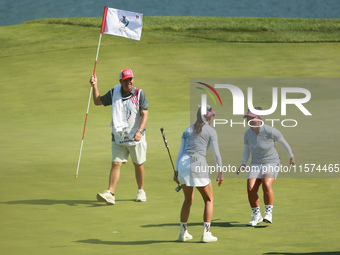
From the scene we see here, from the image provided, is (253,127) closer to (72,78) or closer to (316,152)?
(316,152)

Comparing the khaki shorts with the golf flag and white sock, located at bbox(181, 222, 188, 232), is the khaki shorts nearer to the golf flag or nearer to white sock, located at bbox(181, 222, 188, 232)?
the golf flag

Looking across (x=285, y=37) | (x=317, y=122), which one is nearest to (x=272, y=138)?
(x=317, y=122)

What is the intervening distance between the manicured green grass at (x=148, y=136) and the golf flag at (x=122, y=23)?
8.76 ft

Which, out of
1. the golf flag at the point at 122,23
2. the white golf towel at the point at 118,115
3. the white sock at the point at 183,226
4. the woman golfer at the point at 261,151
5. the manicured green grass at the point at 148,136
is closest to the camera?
the white sock at the point at 183,226

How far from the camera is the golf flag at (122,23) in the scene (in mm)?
14406

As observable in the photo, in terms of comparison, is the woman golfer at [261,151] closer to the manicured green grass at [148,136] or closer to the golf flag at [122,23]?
the manicured green grass at [148,136]

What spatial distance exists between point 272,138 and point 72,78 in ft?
63.1

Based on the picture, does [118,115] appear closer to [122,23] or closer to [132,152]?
[132,152]

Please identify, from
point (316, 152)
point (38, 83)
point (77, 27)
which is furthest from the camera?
point (77, 27)

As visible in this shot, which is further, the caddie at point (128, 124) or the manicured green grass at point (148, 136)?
the caddie at point (128, 124)

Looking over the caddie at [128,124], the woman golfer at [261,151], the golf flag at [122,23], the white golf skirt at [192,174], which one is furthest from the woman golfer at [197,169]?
the golf flag at [122,23]

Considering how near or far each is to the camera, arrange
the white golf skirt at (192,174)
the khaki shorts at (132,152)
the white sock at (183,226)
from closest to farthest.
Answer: the white golf skirt at (192,174) → the white sock at (183,226) → the khaki shorts at (132,152)

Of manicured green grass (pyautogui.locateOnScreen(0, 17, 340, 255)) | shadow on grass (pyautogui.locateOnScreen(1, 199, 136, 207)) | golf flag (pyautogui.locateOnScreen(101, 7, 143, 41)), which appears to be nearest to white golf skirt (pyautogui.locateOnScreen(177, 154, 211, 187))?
manicured green grass (pyautogui.locateOnScreen(0, 17, 340, 255))

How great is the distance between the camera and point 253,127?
1073 centimetres
